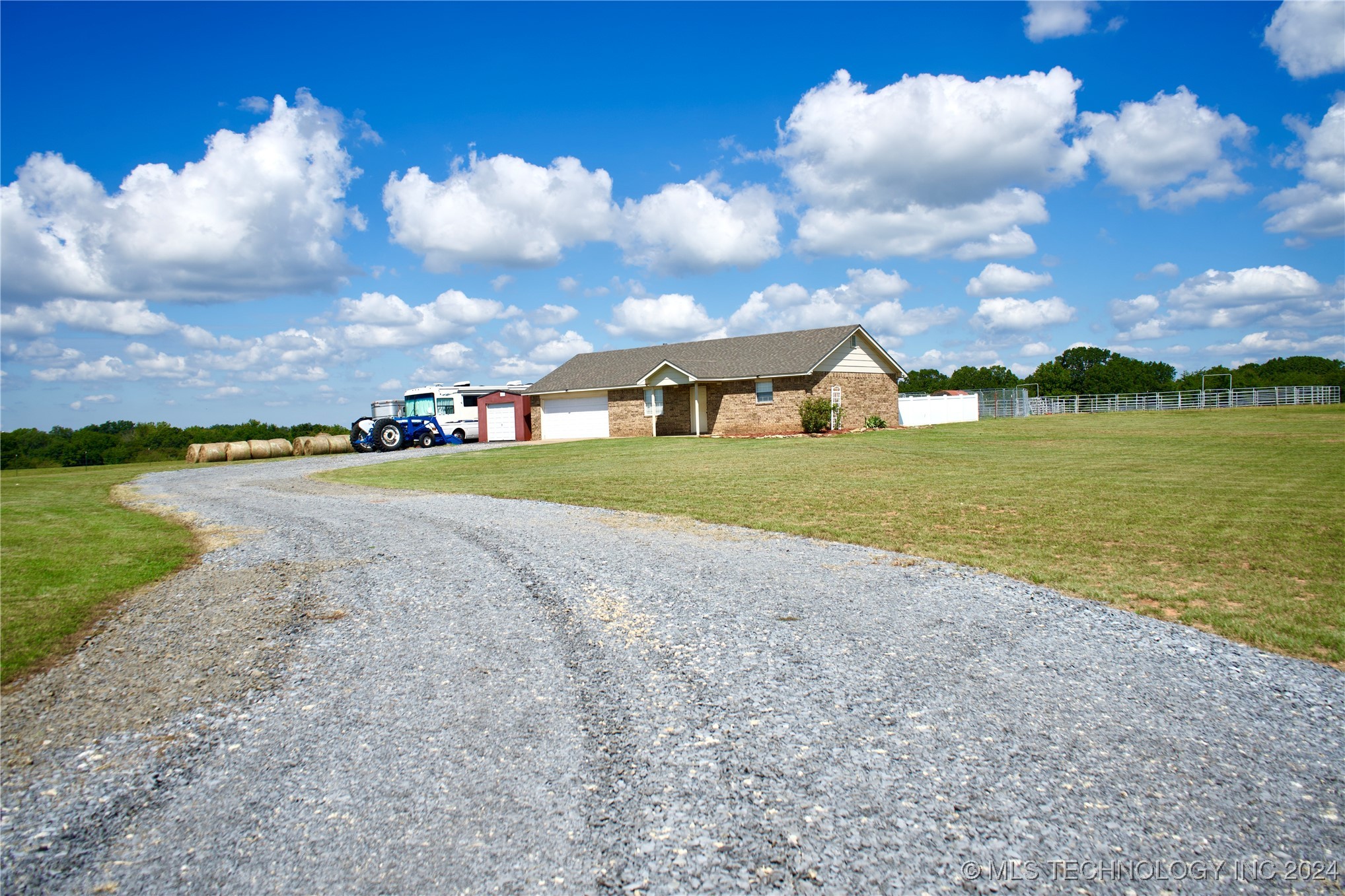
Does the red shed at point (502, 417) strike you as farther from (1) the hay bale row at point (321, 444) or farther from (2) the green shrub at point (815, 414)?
(2) the green shrub at point (815, 414)

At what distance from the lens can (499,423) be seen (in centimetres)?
3775

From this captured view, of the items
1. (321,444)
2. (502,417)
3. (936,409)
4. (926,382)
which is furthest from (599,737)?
(926,382)

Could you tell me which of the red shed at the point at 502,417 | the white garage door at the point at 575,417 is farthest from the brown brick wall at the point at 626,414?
the red shed at the point at 502,417

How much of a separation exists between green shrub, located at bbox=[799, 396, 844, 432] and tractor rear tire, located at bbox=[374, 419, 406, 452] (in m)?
18.0

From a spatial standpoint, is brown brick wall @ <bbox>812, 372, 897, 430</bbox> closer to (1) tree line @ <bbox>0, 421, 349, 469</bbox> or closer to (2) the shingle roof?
(2) the shingle roof

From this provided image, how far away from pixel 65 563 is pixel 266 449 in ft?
85.5

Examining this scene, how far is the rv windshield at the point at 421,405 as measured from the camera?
36406mm

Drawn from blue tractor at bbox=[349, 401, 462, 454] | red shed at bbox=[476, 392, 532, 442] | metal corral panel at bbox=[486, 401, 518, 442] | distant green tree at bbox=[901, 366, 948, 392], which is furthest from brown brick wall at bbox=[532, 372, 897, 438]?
distant green tree at bbox=[901, 366, 948, 392]

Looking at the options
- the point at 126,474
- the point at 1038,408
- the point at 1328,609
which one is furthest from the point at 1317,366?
the point at 126,474

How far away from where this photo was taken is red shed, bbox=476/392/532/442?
122ft

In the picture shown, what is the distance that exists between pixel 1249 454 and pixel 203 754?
961 inches

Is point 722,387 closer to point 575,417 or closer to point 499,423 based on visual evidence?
point 575,417

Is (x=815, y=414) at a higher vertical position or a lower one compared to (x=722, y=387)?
lower

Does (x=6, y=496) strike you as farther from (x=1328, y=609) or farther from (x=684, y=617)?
(x=1328, y=609)
